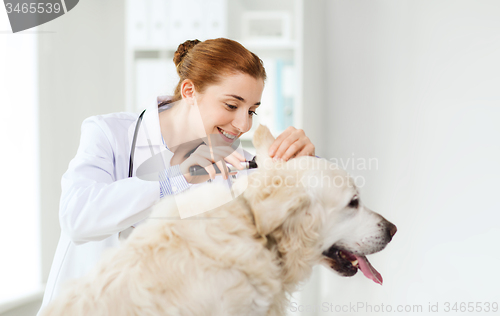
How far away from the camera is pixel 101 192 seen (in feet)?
2.74

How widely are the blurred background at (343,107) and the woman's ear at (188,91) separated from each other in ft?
1.03

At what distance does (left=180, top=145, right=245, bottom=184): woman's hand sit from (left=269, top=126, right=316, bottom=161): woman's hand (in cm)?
9

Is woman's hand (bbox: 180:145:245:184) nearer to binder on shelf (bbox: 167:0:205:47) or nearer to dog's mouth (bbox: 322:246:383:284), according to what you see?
dog's mouth (bbox: 322:246:383:284)

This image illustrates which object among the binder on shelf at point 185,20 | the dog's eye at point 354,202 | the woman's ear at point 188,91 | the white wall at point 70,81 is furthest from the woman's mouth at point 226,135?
the white wall at point 70,81

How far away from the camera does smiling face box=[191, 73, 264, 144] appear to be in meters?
1.07

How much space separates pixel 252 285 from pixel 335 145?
1227 mm

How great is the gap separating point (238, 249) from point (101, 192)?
402mm

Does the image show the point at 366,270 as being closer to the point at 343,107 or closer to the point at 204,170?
the point at 204,170

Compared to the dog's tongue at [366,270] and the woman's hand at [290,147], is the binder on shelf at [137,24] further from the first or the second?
the dog's tongue at [366,270]

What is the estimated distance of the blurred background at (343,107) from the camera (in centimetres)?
94

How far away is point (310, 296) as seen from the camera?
1.83 metres

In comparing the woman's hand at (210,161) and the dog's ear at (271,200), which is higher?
the woman's hand at (210,161)

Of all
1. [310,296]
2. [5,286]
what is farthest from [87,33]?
[310,296]

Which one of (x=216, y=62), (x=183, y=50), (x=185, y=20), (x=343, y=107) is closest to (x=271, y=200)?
(x=216, y=62)
